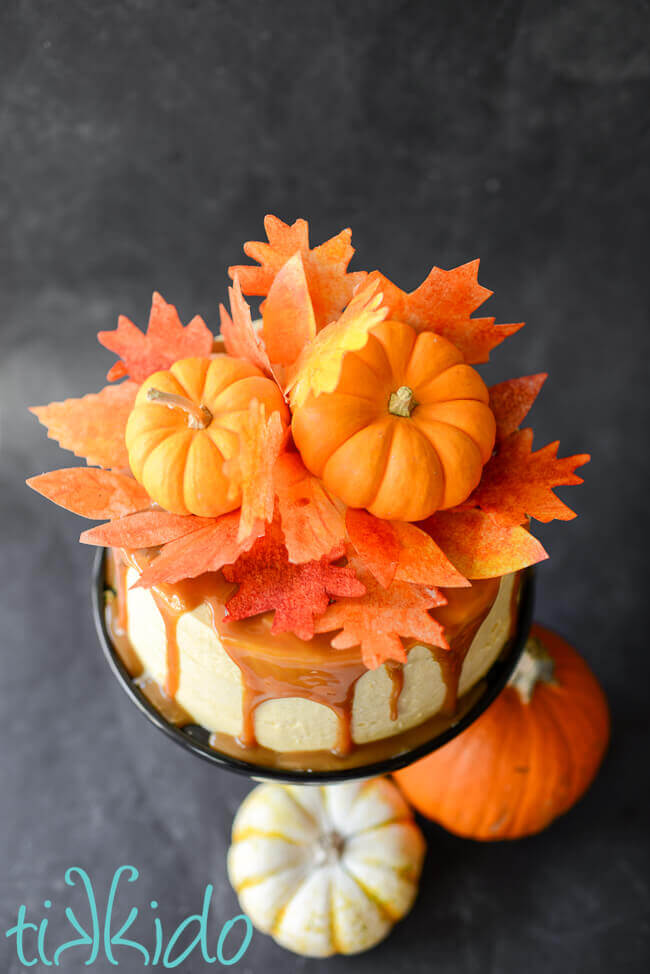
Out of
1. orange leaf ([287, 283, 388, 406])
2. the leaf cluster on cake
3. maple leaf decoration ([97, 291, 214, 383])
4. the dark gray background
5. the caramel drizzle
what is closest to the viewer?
orange leaf ([287, 283, 388, 406])

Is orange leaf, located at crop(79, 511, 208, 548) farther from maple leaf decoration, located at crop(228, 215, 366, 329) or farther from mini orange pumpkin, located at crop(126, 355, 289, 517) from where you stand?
maple leaf decoration, located at crop(228, 215, 366, 329)

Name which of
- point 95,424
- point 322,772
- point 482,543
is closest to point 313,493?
point 482,543

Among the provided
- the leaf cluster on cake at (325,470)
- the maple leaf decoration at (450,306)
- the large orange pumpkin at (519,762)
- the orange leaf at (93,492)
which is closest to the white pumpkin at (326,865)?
the large orange pumpkin at (519,762)

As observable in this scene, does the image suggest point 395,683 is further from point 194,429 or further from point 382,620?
point 194,429

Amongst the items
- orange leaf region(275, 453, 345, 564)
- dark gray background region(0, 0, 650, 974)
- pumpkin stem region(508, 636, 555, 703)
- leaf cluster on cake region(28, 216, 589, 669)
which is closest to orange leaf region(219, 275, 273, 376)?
leaf cluster on cake region(28, 216, 589, 669)

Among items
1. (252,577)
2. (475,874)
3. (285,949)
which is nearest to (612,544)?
(475,874)

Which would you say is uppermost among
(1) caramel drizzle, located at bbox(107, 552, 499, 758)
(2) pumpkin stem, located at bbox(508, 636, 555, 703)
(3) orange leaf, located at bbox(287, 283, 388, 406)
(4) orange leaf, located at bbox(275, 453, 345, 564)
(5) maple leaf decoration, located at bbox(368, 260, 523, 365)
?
(5) maple leaf decoration, located at bbox(368, 260, 523, 365)

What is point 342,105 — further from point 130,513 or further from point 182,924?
point 182,924
